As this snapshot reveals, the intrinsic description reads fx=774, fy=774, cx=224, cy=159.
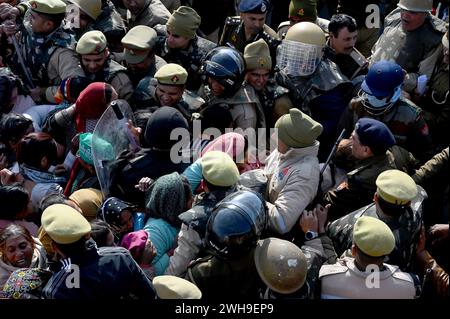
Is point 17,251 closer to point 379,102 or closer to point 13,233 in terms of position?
point 13,233

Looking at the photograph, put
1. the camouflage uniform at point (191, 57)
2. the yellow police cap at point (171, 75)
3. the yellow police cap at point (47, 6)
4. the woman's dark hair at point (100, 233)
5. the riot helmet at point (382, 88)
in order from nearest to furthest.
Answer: the woman's dark hair at point (100, 233) < the riot helmet at point (382, 88) < the yellow police cap at point (171, 75) < the yellow police cap at point (47, 6) < the camouflage uniform at point (191, 57)

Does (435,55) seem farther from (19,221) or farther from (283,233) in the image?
(19,221)

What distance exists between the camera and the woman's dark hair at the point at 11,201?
451 centimetres

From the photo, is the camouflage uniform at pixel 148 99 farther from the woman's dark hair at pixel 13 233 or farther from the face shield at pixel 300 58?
the woman's dark hair at pixel 13 233

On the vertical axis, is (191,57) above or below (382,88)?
below

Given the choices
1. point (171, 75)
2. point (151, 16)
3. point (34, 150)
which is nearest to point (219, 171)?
point (34, 150)

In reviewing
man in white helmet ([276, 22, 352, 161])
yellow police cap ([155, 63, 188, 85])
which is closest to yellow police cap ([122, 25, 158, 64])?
yellow police cap ([155, 63, 188, 85])

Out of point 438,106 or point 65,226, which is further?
point 438,106

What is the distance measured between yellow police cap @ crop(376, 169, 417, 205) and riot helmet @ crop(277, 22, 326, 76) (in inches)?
65.9

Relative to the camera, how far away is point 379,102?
5.11 m

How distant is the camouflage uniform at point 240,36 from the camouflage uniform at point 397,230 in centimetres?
205

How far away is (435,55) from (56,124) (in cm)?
285

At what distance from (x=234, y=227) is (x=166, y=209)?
652mm

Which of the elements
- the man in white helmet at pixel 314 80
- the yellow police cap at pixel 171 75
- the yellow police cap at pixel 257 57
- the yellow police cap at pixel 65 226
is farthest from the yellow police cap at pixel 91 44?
the yellow police cap at pixel 65 226
